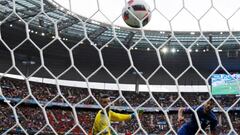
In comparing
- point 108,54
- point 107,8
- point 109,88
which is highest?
point 107,8

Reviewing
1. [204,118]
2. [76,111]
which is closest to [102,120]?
[204,118]

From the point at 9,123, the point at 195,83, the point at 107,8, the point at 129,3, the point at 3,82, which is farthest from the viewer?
the point at 195,83

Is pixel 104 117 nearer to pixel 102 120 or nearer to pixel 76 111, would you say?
pixel 102 120

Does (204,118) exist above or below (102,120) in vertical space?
above

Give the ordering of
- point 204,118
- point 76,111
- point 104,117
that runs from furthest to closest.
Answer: point 76,111 < point 104,117 < point 204,118

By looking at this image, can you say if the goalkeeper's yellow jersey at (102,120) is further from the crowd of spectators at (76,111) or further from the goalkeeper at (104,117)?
the crowd of spectators at (76,111)

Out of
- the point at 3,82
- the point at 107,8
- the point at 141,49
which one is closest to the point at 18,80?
the point at 3,82

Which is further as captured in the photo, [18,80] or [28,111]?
[18,80]

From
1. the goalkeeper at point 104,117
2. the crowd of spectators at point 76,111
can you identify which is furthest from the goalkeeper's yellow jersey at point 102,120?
the crowd of spectators at point 76,111

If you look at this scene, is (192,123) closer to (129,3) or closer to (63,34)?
(129,3)

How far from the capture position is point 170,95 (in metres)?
22.7

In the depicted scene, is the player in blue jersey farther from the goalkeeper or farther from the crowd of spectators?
the crowd of spectators

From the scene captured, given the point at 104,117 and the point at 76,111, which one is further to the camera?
the point at 76,111

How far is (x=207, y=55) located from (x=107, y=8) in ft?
54.1
